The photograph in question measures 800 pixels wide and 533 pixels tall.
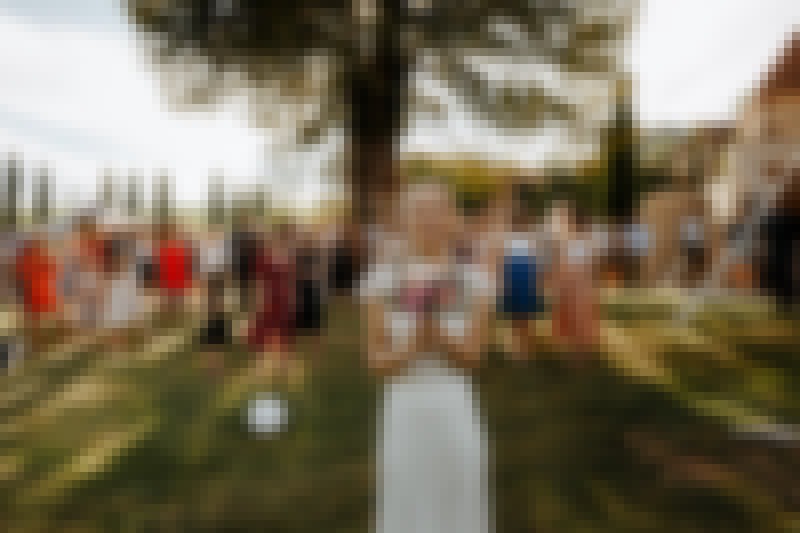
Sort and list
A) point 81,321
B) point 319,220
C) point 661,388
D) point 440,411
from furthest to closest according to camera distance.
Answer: point 319,220, point 81,321, point 661,388, point 440,411

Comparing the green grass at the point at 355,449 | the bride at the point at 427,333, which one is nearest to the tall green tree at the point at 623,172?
the green grass at the point at 355,449

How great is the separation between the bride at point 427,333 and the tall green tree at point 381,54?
351 centimetres

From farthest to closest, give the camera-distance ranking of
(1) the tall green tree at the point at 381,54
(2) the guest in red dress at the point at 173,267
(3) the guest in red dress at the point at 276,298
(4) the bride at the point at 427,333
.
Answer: (1) the tall green tree at the point at 381,54, (2) the guest in red dress at the point at 173,267, (3) the guest in red dress at the point at 276,298, (4) the bride at the point at 427,333

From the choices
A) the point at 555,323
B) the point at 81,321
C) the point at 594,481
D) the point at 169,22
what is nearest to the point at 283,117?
the point at 169,22

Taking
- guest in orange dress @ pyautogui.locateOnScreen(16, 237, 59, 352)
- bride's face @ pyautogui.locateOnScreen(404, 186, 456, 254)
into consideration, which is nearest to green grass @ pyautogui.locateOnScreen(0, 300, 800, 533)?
guest in orange dress @ pyautogui.locateOnScreen(16, 237, 59, 352)

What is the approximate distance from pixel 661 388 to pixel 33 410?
4823mm

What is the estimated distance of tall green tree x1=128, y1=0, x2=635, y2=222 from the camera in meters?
7.73

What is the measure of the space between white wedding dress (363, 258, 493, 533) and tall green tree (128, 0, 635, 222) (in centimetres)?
359

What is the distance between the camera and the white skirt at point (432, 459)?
2779mm

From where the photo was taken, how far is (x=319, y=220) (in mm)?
7238

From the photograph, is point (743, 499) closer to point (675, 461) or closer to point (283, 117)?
point (675, 461)

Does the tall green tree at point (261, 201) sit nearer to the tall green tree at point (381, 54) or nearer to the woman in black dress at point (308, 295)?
the woman in black dress at point (308, 295)

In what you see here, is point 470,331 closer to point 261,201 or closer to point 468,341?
point 468,341

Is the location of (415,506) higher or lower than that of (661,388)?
lower
